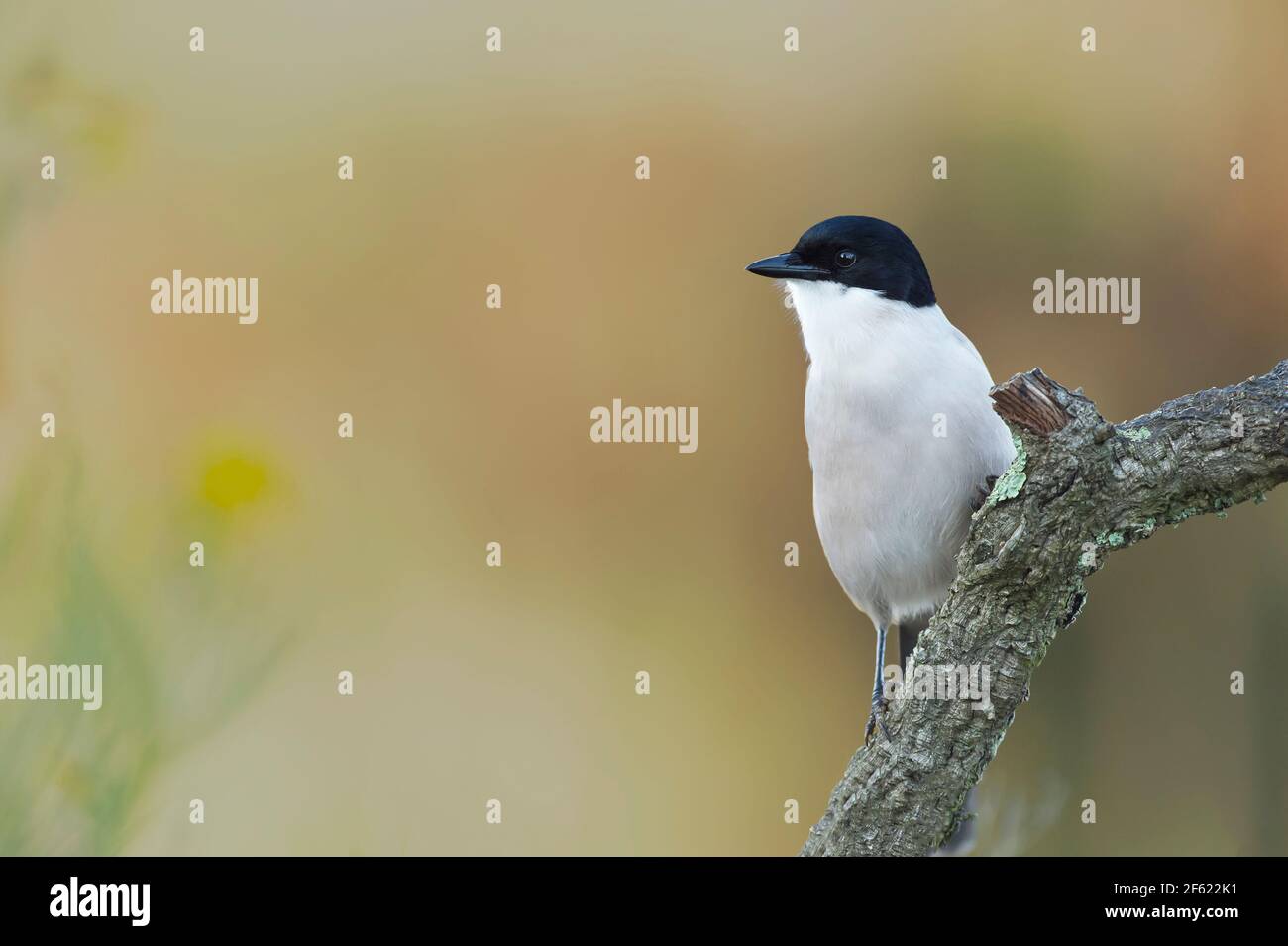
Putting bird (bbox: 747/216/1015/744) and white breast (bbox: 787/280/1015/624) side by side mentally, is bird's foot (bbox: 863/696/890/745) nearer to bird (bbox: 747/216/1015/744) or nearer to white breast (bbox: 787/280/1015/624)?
bird (bbox: 747/216/1015/744)

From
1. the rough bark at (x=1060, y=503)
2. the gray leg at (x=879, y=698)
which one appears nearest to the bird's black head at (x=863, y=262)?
the gray leg at (x=879, y=698)

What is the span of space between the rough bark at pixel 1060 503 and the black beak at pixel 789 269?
3.70ft

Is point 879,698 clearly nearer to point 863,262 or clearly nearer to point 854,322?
point 854,322

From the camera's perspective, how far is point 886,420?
3055 millimetres

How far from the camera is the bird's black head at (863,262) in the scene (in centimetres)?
322

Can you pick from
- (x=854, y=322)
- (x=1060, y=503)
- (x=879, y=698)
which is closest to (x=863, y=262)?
(x=854, y=322)

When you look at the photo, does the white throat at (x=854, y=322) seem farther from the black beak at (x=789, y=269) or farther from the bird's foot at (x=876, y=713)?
the bird's foot at (x=876, y=713)

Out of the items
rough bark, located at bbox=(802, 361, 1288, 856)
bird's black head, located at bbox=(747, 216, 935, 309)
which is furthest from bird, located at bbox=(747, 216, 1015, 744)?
rough bark, located at bbox=(802, 361, 1288, 856)

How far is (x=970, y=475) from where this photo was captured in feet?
9.82

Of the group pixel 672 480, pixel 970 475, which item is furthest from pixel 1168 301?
pixel 970 475

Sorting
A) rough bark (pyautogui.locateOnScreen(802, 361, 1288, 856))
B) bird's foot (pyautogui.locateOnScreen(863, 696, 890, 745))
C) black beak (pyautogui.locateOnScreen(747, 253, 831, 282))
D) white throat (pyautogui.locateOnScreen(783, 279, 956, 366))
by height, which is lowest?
bird's foot (pyautogui.locateOnScreen(863, 696, 890, 745))

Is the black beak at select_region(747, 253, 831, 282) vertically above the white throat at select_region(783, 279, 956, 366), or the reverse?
the black beak at select_region(747, 253, 831, 282)

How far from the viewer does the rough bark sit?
2184 millimetres

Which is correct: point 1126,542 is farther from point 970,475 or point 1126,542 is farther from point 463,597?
point 463,597
